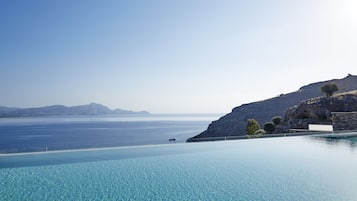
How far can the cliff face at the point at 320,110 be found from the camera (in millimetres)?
24775

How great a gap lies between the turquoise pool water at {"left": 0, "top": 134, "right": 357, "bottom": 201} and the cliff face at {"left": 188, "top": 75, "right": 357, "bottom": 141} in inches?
1618

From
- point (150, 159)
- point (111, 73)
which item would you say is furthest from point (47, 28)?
point (150, 159)

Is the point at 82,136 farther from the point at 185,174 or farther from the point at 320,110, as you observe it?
the point at 185,174

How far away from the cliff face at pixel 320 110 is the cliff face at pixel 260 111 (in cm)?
2447

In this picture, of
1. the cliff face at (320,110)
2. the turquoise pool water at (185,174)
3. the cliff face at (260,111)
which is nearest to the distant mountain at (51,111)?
the cliff face at (260,111)

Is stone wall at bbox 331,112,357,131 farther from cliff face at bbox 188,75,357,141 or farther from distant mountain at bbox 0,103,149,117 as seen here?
distant mountain at bbox 0,103,149,117

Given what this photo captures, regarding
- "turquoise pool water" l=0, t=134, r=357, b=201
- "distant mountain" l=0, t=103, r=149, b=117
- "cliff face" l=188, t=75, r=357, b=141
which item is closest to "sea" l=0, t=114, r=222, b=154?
"turquoise pool water" l=0, t=134, r=357, b=201

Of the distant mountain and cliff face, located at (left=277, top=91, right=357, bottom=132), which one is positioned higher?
the distant mountain

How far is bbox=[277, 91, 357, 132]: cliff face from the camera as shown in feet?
81.3

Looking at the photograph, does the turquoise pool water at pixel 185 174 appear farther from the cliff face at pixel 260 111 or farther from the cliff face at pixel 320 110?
the cliff face at pixel 260 111

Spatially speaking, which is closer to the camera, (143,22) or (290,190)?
(290,190)

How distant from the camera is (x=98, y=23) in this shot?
17.5m

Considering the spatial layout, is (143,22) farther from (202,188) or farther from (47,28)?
(202,188)

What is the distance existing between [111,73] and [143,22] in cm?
1016
